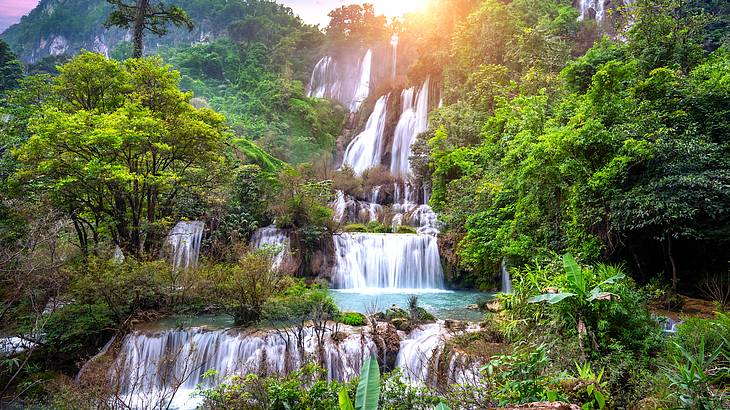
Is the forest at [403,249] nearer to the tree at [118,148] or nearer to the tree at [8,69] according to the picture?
the tree at [118,148]

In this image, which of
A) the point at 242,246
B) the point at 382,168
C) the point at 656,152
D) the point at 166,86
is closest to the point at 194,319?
the point at 242,246

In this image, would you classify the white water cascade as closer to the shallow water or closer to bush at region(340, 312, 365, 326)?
the shallow water

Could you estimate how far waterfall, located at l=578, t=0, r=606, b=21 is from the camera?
27312mm

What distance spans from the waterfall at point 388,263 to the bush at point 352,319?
7202 mm

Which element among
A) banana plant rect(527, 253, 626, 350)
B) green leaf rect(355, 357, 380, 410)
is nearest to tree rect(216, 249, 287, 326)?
banana plant rect(527, 253, 626, 350)

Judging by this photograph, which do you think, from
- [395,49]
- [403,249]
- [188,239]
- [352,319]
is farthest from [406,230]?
[395,49]

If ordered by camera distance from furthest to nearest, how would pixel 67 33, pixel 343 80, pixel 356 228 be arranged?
pixel 67 33
pixel 343 80
pixel 356 228

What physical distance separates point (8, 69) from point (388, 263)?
31559mm

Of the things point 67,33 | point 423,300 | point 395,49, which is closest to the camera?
point 423,300

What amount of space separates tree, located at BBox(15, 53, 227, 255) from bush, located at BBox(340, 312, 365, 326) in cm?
670

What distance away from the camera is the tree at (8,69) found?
91.9 feet

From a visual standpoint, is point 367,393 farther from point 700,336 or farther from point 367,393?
point 700,336

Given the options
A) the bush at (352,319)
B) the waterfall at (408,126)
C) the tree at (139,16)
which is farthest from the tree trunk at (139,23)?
the waterfall at (408,126)

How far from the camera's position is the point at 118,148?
1239 centimetres
